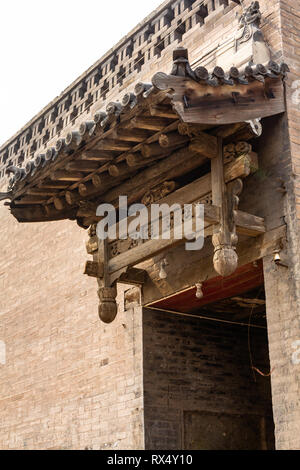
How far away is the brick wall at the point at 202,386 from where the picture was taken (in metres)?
9.20

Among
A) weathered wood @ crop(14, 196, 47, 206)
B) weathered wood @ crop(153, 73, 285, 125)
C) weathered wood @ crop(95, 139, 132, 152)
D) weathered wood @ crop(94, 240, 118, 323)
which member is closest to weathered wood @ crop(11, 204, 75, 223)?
weathered wood @ crop(14, 196, 47, 206)

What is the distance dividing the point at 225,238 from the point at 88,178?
6.92ft

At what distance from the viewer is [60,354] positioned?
432 inches

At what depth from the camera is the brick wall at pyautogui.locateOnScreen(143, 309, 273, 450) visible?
9.20 meters

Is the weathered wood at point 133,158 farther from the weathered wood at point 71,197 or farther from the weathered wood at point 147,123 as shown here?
the weathered wood at point 71,197

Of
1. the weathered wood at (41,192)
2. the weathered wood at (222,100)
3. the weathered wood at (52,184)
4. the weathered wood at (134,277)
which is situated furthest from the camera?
the weathered wood at (134,277)

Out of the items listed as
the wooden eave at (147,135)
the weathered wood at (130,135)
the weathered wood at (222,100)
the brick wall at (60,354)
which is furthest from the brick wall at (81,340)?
the weathered wood at (130,135)

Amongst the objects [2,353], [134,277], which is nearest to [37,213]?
[134,277]

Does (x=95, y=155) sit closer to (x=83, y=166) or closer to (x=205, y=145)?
(x=83, y=166)

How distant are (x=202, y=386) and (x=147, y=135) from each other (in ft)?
12.4

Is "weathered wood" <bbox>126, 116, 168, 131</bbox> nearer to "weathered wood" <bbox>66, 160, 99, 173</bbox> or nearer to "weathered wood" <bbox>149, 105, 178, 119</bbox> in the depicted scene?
"weathered wood" <bbox>149, 105, 178, 119</bbox>

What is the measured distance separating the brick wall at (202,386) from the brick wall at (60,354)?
0.23m

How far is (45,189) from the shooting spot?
8.94 m
